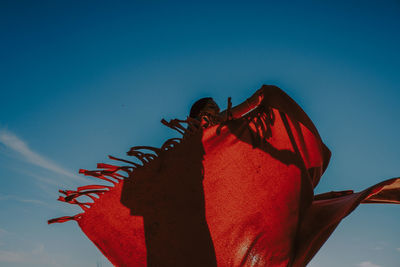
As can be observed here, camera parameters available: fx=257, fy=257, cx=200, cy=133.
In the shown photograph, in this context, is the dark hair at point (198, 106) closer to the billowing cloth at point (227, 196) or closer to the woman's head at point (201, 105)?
the woman's head at point (201, 105)

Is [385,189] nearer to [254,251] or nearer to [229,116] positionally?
[254,251]

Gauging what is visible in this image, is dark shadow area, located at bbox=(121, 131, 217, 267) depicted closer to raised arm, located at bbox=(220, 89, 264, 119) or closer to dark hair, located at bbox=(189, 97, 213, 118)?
raised arm, located at bbox=(220, 89, 264, 119)

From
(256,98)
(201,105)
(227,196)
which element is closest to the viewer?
(256,98)

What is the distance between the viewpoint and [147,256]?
1232mm

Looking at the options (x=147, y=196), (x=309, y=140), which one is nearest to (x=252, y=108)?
(x=309, y=140)

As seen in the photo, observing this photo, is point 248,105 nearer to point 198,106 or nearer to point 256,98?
point 256,98

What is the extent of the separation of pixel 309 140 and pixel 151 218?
0.80m

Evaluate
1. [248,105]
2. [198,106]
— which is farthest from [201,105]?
[248,105]

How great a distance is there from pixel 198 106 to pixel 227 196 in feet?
3.07

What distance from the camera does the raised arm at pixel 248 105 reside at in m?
1.02

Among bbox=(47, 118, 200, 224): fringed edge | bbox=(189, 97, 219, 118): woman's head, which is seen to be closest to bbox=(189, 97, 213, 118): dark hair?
bbox=(189, 97, 219, 118): woman's head

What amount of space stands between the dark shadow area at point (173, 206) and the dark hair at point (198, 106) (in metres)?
0.82

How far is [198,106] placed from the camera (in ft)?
6.39

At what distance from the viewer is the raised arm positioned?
1.02 m
